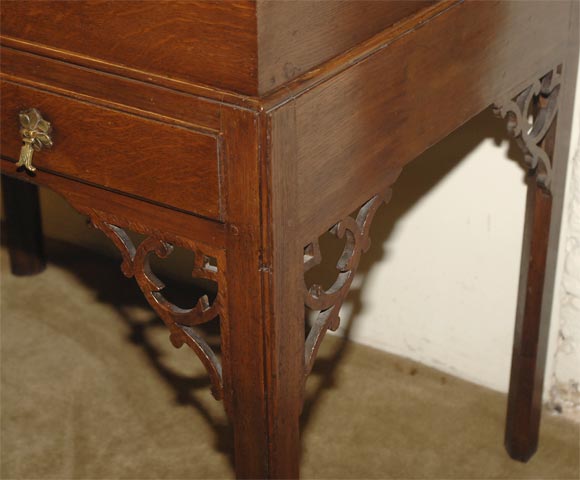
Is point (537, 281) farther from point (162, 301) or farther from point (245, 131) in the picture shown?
point (245, 131)

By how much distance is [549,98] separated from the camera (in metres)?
1.58

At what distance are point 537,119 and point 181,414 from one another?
86 cm

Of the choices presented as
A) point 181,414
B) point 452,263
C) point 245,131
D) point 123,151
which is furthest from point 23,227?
point 245,131

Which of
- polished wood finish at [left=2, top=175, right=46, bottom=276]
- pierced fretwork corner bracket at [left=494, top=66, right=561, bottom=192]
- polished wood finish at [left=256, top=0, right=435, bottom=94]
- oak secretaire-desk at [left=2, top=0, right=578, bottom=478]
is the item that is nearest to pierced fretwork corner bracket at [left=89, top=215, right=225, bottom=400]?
oak secretaire-desk at [left=2, top=0, right=578, bottom=478]

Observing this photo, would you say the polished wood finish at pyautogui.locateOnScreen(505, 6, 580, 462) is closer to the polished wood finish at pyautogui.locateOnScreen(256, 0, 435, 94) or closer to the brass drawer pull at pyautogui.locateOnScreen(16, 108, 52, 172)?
the polished wood finish at pyautogui.locateOnScreen(256, 0, 435, 94)

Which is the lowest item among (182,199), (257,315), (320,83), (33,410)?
(33,410)

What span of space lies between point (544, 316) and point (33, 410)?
959 millimetres

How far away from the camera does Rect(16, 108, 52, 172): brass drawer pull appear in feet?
3.93

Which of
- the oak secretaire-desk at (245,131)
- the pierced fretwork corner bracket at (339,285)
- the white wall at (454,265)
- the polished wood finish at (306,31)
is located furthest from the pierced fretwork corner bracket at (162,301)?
the white wall at (454,265)

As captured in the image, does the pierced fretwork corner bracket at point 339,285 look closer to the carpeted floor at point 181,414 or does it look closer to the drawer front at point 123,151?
the drawer front at point 123,151

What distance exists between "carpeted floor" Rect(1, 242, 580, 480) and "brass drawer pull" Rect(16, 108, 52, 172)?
797 mm

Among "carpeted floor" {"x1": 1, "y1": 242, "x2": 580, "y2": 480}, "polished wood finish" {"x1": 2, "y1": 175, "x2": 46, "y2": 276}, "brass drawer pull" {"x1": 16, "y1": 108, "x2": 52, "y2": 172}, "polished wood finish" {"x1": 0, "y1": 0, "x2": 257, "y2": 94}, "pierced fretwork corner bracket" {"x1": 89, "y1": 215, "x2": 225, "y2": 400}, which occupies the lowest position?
"carpeted floor" {"x1": 1, "y1": 242, "x2": 580, "y2": 480}

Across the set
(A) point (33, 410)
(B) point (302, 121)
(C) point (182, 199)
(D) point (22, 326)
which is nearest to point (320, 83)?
(B) point (302, 121)

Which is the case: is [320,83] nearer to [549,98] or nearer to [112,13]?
[112,13]
